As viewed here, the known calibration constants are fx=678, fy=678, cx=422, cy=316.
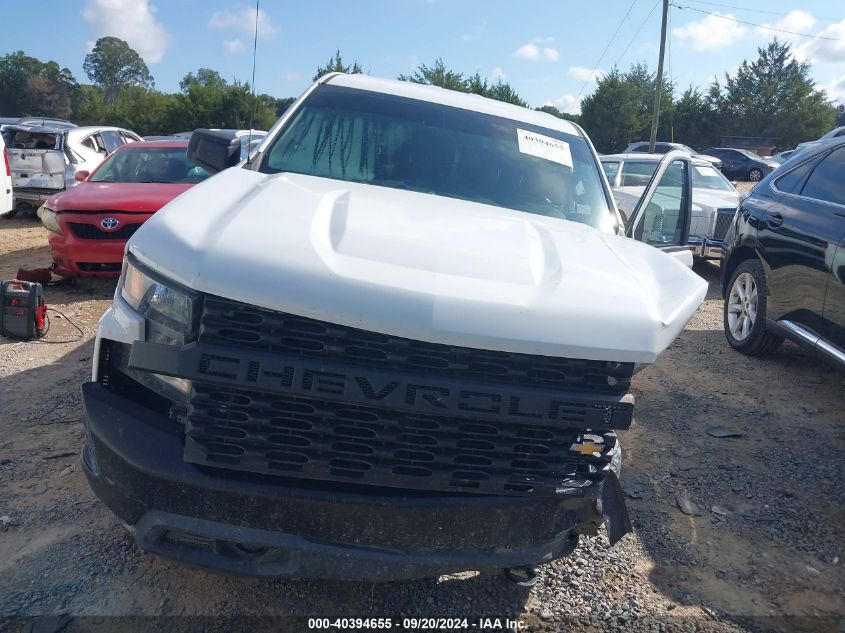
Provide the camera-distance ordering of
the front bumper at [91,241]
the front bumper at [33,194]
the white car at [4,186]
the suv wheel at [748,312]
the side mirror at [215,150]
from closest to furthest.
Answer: the side mirror at [215,150], the suv wheel at [748,312], the front bumper at [91,241], the white car at [4,186], the front bumper at [33,194]

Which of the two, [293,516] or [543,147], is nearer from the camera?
[293,516]

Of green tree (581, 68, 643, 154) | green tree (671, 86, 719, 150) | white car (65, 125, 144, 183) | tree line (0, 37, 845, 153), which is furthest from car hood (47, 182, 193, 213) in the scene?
green tree (671, 86, 719, 150)

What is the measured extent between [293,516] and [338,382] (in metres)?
0.43

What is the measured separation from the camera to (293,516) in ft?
6.36

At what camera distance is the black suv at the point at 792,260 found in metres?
4.33

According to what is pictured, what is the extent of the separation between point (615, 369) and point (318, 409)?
867 millimetres

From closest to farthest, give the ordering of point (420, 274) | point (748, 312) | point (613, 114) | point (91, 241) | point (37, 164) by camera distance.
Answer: point (420, 274), point (748, 312), point (91, 241), point (37, 164), point (613, 114)

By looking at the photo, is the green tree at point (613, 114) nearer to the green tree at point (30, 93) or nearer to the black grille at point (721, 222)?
the black grille at point (721, 222)

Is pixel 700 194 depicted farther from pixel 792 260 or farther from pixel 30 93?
pixel 30 93

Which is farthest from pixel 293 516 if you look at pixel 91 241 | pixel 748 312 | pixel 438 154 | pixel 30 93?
pixel 30 93

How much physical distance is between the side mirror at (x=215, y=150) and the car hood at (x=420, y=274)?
1164 mm

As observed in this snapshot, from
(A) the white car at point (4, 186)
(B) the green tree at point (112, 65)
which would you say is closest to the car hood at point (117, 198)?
(A) the white car at point (4, 186)

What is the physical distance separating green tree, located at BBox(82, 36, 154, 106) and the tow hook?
350 feet

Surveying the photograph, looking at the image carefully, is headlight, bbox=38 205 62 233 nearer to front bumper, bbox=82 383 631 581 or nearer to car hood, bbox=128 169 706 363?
car hood, bbox=128 169 706 363
